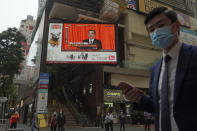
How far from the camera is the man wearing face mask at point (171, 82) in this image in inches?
48.9

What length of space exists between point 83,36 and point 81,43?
3.56 feet

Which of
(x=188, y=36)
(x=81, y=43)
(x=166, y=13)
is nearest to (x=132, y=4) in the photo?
(x=81, y=43)

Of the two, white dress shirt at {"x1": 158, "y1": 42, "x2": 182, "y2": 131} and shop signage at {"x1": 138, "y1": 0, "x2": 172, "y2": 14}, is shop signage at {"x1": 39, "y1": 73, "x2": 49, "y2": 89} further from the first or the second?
shop signage at {"x1": 138, "y1": 0, "x2": 172, "y2": 14}

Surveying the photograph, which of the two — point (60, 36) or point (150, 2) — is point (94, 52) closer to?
point (60, 36)

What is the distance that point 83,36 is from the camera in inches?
856

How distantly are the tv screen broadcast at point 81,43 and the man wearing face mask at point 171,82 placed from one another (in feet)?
61.8

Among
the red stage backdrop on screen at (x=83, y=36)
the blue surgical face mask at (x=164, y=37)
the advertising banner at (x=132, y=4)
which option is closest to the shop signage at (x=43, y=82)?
the red stage backdrop on screen at (x=83, y=36)

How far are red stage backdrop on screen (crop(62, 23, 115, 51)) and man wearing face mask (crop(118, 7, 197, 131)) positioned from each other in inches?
766

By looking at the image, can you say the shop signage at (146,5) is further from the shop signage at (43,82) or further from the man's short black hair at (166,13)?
the man's short black hair at (166,13)

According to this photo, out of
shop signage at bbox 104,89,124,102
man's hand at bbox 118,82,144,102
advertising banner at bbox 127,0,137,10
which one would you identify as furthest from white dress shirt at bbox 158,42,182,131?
advertising banner at bbox 127,0,137,10

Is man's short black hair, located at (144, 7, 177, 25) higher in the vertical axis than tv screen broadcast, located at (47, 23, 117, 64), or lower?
lower

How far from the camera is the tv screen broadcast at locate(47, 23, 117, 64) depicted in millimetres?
20297

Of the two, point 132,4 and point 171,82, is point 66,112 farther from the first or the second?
point 132,4

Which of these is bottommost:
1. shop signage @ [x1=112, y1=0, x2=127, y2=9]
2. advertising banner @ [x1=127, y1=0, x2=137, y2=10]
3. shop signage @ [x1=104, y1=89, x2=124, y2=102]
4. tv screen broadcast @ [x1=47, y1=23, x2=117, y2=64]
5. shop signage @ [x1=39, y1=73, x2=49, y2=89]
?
shop signage @ [x1=104, y1=89, x2=124, y2=102]
